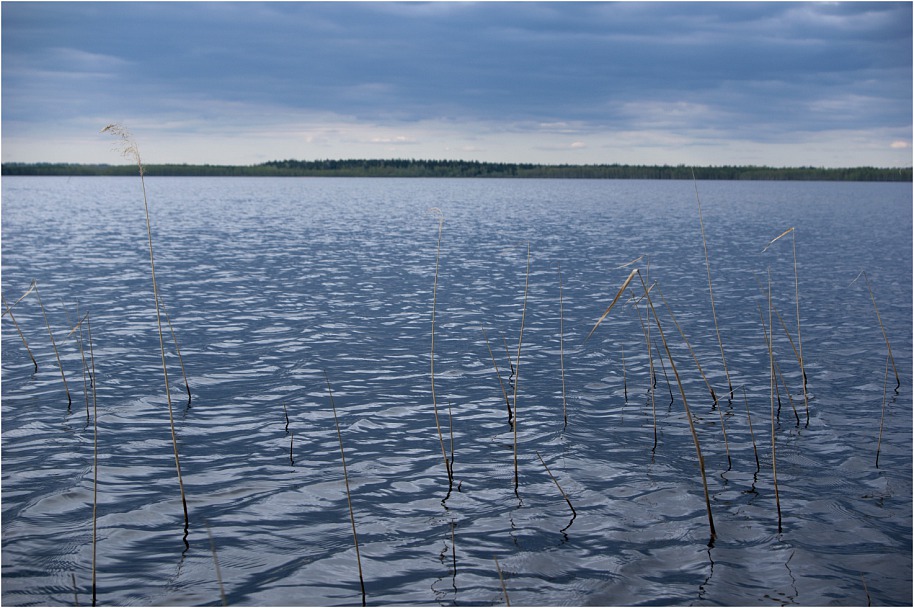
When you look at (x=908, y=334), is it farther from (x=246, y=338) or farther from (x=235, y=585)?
(x=235, y=585)

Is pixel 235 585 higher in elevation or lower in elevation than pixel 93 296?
lower

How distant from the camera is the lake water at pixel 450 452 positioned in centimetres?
700

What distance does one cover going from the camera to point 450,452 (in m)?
10.1

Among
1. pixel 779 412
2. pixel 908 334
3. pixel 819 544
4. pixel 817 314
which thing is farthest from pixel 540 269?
pixel 819 544

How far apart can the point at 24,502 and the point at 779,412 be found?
10.3 metres

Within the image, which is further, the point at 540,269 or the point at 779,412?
the point at 540,269

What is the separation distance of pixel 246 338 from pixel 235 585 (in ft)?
34.8

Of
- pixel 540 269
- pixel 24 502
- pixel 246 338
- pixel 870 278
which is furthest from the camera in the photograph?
pixel 540 269

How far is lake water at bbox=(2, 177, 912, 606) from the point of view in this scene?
6996mm

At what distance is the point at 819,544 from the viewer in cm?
764

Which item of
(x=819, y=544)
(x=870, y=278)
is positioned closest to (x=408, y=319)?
(x=819, y=544)

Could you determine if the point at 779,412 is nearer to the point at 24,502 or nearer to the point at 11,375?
the point at 24,502

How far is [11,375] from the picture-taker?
13617 mm

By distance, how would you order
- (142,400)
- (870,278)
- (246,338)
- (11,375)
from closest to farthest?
(142,400) < (11,375) < (246,338) < (870,278)
